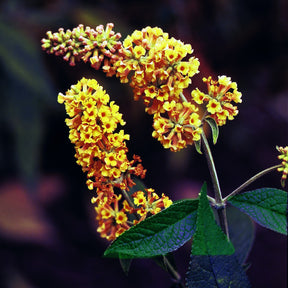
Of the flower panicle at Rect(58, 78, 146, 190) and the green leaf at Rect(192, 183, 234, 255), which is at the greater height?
the flower panicle at Rect(58, 78, 146, 190)

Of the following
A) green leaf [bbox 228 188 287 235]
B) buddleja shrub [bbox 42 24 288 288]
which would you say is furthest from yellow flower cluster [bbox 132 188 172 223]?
green leaf [bbox 228 188 287 235]

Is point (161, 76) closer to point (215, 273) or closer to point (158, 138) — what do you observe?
point (158, 138)

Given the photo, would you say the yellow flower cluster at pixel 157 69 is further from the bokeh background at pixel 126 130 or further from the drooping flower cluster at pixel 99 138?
the bokeh background at pixel 126 130

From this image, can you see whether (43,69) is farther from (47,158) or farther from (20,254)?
(20,254)

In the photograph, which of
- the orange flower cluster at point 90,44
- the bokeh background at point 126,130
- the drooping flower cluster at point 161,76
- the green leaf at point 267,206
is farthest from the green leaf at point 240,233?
the bokeh background at point 126,130

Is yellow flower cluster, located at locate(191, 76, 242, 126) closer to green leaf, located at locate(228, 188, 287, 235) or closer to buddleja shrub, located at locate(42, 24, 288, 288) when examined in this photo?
buddleja shrub, located at locate(42, 24, 288, 288)

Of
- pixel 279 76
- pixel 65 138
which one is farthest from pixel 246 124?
pixel 65 138

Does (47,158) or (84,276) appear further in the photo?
(47,158)
